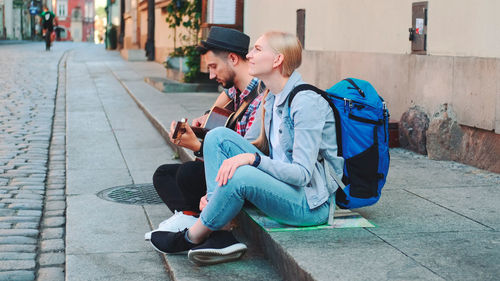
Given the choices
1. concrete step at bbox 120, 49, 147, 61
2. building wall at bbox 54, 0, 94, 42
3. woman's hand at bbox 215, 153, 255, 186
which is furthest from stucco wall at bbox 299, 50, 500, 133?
building wall at bbox 54, 0, 94, 42

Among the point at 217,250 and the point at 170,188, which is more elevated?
the point at 170,188

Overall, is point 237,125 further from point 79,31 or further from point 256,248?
point 79,31

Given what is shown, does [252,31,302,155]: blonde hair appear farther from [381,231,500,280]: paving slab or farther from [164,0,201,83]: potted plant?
[164,0,201,83]: potted plant

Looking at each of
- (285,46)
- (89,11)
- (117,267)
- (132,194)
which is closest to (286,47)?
(285,46)

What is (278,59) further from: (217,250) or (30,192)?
(30,192)

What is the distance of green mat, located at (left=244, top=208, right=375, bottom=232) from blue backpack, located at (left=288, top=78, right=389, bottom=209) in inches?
4.2

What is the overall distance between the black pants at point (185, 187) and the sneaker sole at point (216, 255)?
0.58 meters

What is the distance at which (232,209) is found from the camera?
3.75m

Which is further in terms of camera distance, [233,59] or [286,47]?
[233,59]

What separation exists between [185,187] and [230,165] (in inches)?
33.5

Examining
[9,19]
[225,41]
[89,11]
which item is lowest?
[225,41]

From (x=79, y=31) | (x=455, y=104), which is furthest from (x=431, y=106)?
(x=79, y=31)

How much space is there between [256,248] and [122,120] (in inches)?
257

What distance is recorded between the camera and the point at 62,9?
11244 cm
